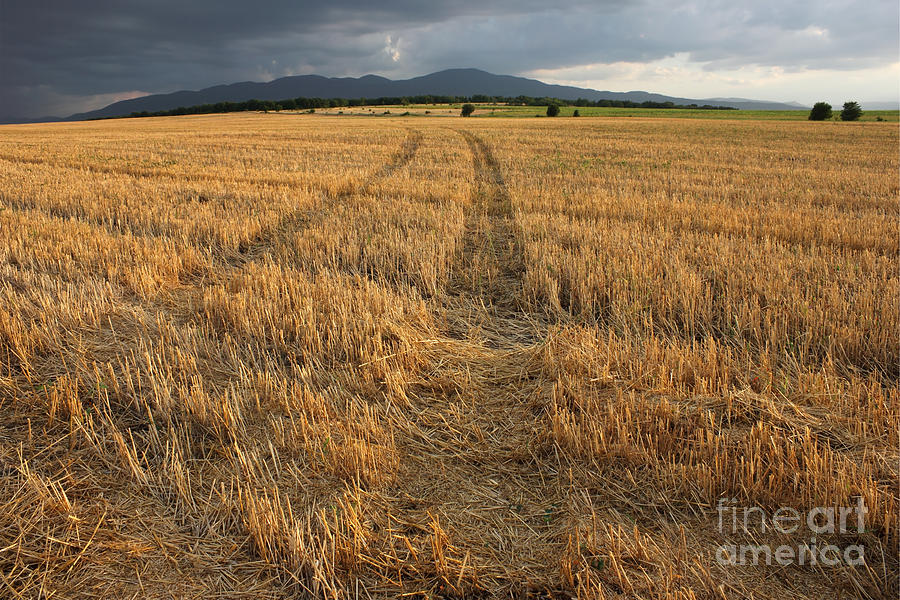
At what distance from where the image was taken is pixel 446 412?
335 centimetres

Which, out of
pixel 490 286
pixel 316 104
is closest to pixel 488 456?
pixel 490 286

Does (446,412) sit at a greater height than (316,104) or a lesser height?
lesser

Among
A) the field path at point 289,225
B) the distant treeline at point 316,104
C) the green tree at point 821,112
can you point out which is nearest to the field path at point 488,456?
the field path at point 289,225

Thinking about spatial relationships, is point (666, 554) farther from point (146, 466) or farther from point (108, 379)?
point (108, 379)

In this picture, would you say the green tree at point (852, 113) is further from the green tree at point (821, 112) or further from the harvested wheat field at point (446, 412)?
the harvested wheat field at point (446, 412)

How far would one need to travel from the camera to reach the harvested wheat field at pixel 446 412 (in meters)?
2.14

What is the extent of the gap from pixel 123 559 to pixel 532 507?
1.94 meters

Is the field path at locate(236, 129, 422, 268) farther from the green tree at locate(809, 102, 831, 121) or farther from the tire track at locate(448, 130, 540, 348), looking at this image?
the green tree at locate(809, 102, 831, 121)

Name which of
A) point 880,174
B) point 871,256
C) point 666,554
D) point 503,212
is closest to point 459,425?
point 666,554

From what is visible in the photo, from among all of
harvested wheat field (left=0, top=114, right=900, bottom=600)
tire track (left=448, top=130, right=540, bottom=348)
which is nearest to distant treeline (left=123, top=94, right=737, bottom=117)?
tire track (left=448, top=130, right=540, bottom=348)

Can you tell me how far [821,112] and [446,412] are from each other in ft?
280

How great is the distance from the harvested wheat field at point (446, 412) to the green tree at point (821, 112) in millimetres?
77196

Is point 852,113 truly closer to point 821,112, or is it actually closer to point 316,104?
point 821,112

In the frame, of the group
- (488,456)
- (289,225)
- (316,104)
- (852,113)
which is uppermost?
(316,104)
